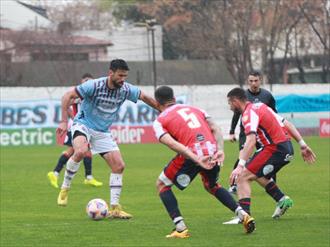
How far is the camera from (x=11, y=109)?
36.8 m

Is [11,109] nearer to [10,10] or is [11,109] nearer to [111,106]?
[111,106]

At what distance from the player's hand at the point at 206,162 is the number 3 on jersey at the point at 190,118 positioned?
0.41m

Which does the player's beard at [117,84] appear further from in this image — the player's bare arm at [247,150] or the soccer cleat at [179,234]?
the soccer cleat at [179,234]

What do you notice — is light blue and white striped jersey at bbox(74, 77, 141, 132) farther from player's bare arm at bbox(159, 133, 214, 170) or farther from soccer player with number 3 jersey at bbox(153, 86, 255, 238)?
player's bare arm at bbox(159, 133, 214, 170)

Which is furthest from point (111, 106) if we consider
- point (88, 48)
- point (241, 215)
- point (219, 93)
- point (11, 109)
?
point (88, 48)

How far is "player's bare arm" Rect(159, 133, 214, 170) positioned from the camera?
10984mm

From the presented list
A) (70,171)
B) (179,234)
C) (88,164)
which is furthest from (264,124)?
(88,164)

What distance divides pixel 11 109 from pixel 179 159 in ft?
85.6

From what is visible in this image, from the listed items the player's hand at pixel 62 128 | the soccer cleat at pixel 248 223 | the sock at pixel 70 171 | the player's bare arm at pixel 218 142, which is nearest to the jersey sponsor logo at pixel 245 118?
the player's bare arm at pixel 218 142

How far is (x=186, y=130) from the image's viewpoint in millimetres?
11250

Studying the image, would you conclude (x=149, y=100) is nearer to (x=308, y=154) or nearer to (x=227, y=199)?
(x=308, y=154)

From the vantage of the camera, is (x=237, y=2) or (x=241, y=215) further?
(x=237, y=2)

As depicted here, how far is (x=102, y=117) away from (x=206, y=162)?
3.12 meters

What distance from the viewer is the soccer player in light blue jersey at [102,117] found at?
13.5m
